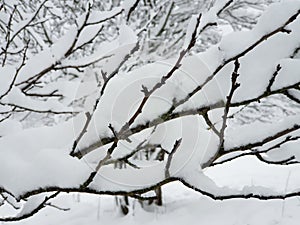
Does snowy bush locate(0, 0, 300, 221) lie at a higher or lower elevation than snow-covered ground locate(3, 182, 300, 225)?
higher

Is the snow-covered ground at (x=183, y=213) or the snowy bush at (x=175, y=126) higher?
the snowy bush at (x=175, y=126)

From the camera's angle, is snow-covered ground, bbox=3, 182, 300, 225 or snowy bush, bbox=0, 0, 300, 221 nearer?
snowy bush, bbox=0, 0, 300, 221

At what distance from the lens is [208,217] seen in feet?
12.5

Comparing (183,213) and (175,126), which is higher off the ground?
(175,126)

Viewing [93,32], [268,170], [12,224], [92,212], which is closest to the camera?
[93,32]

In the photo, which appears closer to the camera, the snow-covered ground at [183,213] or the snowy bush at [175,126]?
the snowy bush at [175,126]

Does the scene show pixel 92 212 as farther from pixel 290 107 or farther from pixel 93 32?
pixel 290 107

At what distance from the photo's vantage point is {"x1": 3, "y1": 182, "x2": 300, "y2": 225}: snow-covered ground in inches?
143

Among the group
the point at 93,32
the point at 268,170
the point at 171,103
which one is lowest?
the point at 268,170

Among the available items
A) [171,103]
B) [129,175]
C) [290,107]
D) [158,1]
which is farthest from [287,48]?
[290,107]

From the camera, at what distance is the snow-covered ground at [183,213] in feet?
11.9

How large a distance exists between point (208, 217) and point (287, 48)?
298 centimetres

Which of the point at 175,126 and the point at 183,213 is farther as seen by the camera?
the point at 183,213

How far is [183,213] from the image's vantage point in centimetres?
409
